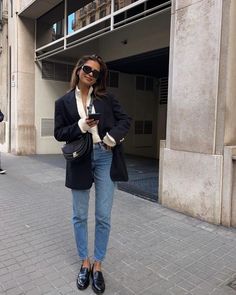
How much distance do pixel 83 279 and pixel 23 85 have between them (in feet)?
30.2

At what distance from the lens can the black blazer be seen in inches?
108

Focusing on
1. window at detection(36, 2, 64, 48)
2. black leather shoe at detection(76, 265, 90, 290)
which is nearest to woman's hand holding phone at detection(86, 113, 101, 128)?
black leather shoe at detection(76, 265, 90, 290)

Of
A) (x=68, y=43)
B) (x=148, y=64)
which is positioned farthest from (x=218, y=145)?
(x=148, y=64)

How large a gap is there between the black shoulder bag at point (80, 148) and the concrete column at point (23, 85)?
347 inches

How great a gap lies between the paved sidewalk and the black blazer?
3.08 feet

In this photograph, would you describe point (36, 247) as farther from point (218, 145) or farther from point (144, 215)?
point (218, 145)

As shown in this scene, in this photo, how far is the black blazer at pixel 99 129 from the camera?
2.76 metres

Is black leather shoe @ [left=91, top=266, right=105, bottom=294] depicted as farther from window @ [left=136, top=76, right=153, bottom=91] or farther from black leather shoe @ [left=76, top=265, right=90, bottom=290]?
window @ [left=136, top=76, right=153, bottom=91]

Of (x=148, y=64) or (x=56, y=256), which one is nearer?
(x=56, y=256)

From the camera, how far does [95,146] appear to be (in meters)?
2.76

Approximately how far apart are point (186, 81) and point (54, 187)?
338 centimetres

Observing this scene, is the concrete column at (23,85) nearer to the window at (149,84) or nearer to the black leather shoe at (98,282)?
the window at (149,84)

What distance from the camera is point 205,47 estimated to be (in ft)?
14.6

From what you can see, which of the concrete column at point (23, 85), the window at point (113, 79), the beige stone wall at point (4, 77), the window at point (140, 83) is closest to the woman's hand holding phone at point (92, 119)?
the concrete column at point (23, 85)
